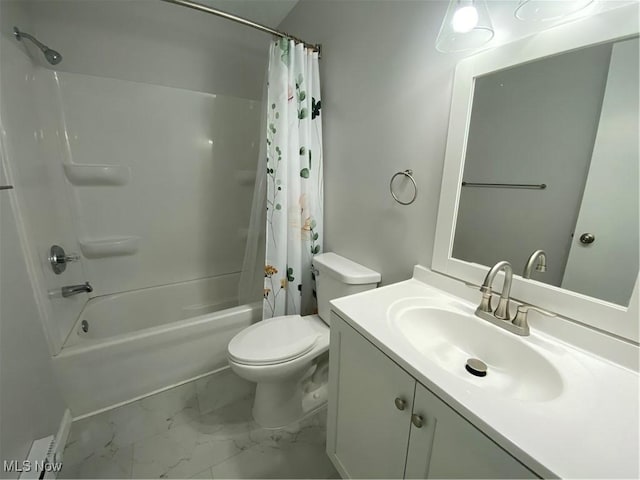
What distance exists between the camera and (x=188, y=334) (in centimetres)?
160

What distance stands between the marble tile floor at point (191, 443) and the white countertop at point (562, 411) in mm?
902

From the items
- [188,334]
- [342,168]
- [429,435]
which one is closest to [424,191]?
[342,168]

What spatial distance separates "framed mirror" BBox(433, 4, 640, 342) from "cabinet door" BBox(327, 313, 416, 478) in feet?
1.60

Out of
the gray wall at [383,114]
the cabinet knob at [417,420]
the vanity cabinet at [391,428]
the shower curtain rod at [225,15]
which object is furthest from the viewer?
the shower curtain rod at [225,15]

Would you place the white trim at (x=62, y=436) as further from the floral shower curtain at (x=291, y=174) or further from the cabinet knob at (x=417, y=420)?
the cabinet knob at (x=417, y=420)

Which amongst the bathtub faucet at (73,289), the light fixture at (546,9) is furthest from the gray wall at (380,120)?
the bathtub faucet at (73,289)

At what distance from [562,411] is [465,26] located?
3.50ft

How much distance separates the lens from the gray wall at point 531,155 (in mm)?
736

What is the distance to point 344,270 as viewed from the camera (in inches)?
54.7

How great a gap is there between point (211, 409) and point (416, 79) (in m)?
1.94

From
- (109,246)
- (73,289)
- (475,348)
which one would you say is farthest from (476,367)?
(109,246)

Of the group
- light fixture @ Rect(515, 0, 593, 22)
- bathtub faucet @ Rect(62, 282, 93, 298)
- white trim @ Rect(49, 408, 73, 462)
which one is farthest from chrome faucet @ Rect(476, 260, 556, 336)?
bathtub faucet @ Rect(62, 282, 93, 298)

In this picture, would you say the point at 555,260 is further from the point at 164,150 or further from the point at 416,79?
the point at 164,150

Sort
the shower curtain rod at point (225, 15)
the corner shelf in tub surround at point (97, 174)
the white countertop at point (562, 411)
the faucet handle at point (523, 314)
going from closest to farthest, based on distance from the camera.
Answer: the white countertop at point (562, 411), the faucet handle at point (523, 314), the shower curtain rod at point (225, 15), the corner shelf in tub surround at point (97, 174)
